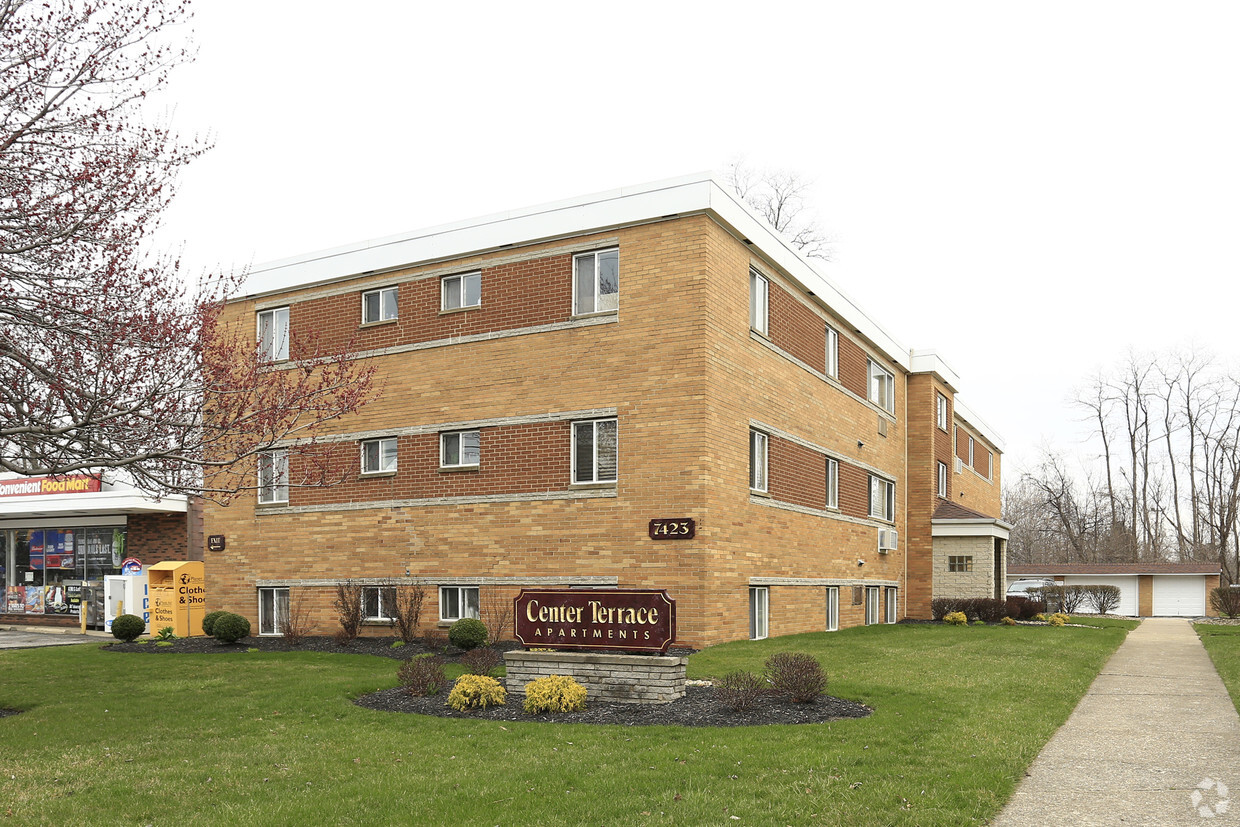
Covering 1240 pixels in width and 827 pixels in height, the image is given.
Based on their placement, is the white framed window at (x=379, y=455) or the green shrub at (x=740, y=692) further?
the white framed window at (x=379, y=455)

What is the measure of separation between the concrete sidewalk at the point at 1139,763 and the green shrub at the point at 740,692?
2.93 m

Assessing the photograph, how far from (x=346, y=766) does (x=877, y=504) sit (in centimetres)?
2320

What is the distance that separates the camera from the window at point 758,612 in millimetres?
21406

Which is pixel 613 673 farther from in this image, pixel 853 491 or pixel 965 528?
pixel 965 528

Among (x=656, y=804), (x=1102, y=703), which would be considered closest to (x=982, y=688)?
(x=1102, y=703)

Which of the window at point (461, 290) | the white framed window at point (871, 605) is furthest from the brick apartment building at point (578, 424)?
the white framed window at point (871, 605)

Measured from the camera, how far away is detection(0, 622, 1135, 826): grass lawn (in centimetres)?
766

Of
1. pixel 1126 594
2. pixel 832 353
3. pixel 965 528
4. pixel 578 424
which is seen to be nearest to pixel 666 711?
pixel 578 424

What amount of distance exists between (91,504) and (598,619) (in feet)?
79.3

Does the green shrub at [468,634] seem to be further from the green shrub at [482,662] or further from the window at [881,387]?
the window at [881,387]

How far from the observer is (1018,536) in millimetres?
87438

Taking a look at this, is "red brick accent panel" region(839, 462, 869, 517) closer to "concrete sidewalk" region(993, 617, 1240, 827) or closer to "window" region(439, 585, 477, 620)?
"window" region(439, 585, 477, 620)

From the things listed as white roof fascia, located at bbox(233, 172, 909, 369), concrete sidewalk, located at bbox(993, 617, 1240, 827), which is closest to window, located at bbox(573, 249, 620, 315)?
white roof fascia, located at bbox(233, 172, 909, 369)

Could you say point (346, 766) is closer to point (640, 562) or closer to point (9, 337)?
point (9, 337)
